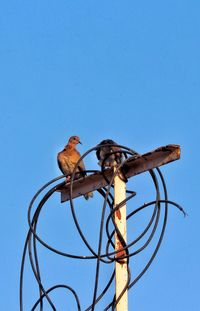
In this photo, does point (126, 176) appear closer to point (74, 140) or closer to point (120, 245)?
point (120, 245)

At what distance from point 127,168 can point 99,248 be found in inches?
31.2

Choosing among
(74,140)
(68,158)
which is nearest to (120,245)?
(68,158)

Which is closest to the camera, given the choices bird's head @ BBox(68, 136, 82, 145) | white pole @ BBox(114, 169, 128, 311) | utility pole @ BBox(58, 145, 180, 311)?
white pole @ BBox(114, 169, 128, 311)

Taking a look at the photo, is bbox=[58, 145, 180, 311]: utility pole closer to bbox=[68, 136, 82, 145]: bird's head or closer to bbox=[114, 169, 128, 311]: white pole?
bbox=[114, 169, 128, 311]: white pole

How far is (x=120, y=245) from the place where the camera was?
568cm

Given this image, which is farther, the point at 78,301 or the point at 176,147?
the point at 78,301

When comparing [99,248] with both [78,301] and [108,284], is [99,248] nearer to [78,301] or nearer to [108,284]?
[108,284]

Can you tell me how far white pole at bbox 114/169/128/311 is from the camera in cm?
545

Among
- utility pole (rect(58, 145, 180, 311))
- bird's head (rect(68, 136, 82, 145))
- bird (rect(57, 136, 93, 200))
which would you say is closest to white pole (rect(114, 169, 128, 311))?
utility pole (rect(58, 145, 180, 311))

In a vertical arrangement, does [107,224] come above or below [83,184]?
below

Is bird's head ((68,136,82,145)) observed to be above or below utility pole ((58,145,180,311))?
above

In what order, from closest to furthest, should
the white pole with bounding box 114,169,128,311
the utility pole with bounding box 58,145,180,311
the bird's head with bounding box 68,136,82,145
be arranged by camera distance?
1. the white pole with bounding box 114,169,128,311
2. the utility pole with bounding box 58,145,180,311
3. the bird's head with bounding box 68,136,82,145

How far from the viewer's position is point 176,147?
5.71 meters

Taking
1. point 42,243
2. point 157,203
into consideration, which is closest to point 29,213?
point 42,243
